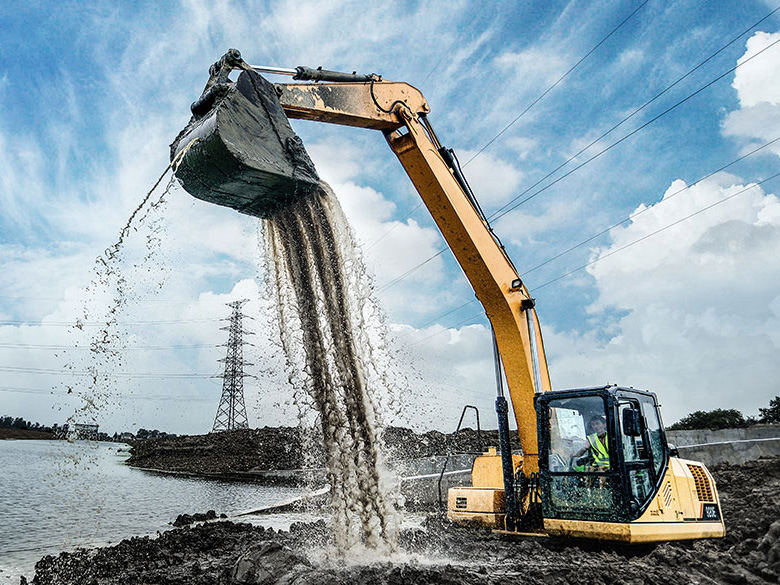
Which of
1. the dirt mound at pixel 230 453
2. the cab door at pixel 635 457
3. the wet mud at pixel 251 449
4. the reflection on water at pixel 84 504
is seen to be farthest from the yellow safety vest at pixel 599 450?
the dirt mound at pixel 230 453

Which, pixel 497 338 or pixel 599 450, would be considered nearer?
pixel 599 450

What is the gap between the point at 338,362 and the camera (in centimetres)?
586

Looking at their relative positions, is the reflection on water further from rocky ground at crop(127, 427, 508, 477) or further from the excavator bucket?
the excavator bucket

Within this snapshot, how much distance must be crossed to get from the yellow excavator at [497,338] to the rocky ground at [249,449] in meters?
11.6

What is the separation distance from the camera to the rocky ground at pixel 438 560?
181 inches

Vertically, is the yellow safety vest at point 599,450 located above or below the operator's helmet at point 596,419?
below

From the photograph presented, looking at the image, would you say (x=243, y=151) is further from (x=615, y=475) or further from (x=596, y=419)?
(x=615, y=475)

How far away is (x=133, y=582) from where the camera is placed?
5445 millimetres

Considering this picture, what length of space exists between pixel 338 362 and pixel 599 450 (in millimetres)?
2835

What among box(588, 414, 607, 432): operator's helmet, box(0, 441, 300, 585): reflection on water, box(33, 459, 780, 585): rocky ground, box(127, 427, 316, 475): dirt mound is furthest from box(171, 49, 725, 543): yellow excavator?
box(127, 427, 316, 475): dirt mound

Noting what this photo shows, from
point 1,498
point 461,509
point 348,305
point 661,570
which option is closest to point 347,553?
point 461,509

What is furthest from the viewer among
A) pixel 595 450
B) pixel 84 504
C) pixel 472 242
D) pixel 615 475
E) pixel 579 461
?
pixel 84 504

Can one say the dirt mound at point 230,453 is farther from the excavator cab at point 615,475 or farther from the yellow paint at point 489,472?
the excavator cab at point 615,475

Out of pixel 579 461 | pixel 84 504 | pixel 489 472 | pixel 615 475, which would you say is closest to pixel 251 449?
pixel 84 504
